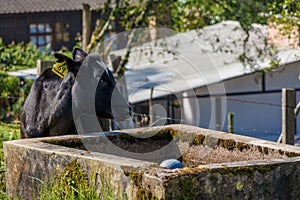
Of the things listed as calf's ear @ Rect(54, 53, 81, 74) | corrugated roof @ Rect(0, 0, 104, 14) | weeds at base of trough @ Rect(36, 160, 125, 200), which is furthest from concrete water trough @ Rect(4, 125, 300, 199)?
corrugated roof @ Rect(0, 0, 104, 14)

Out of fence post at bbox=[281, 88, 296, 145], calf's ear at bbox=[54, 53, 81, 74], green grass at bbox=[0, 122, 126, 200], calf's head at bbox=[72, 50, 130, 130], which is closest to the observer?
green grass at bbox=[0, 122, 126, 200]

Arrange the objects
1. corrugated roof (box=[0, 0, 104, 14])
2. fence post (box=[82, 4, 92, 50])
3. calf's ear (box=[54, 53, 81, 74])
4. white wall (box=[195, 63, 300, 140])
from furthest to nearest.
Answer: corrugated roof (box=[0, 0, 104, 14]) < white wall (box=[195, 63, 300, 140]) < fence post (box=[82, 4, 92, 50]) < calf's ear (box=[54, 53, 81, 74])

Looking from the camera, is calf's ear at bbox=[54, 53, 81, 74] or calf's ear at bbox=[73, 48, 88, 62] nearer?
Result: calf's ear at bbox=[54, 53, 81, 74]

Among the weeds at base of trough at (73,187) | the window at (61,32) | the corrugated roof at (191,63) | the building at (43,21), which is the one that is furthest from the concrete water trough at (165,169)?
the window at (61,32)

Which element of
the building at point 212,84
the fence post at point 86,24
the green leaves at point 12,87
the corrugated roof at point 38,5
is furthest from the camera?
the corrugated roof at point 38,5

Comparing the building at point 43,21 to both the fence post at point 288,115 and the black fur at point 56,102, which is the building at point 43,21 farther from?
the black fur at point 56,102

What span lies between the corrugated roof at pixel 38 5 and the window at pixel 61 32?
4.28 feet

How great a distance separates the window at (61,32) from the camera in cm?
3556

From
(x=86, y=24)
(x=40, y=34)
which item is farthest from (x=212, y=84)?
(x=40, y=34)

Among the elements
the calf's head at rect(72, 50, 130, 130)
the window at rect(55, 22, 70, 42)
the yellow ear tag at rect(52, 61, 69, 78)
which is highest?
the window at rect(55, 22, 70, 42)

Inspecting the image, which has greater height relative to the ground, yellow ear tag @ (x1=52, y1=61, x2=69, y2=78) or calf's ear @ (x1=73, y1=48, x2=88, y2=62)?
calf's ear @ (x1=73, y1=48, x2=88, y2=62)

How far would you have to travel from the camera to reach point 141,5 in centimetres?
1716

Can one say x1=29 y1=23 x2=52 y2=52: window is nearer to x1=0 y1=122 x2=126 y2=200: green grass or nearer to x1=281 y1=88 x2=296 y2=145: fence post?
x1=281 y1=88 x2=296 y2=145: fence post

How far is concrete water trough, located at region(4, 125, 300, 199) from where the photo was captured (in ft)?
15.8
